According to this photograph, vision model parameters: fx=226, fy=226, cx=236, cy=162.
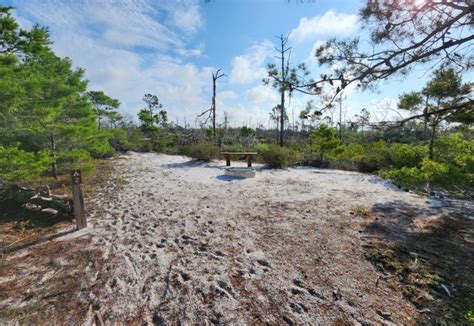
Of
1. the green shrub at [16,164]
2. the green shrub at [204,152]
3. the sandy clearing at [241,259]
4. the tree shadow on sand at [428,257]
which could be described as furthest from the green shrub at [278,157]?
the green shrub at [16,164]

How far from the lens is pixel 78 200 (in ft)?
11.1

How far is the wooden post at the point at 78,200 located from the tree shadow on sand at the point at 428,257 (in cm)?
391

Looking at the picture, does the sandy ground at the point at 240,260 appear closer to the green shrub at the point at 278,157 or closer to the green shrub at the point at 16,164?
the green shrub at the point at 16,164

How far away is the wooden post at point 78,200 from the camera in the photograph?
333cm

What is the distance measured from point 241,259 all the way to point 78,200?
8.54ft

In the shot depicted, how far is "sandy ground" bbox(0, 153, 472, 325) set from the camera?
1.83 meters

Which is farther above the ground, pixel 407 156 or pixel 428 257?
pixel 407 156

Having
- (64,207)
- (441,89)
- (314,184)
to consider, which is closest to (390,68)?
(441,89)

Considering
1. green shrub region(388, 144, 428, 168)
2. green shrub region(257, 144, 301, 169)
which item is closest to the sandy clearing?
green shrub region(388, 144, 428, 168)

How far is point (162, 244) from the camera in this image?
296cm

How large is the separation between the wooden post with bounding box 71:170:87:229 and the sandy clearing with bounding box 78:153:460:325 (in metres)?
0.19

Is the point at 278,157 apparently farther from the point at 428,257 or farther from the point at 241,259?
the point at 241,259

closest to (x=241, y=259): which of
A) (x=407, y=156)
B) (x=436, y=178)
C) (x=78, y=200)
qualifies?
(x=78, y=200)

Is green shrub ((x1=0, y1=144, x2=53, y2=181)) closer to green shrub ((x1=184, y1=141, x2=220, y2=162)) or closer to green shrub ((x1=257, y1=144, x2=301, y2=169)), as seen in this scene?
green shrub ((x1=184, y1=141, x2=220, y2=162))
